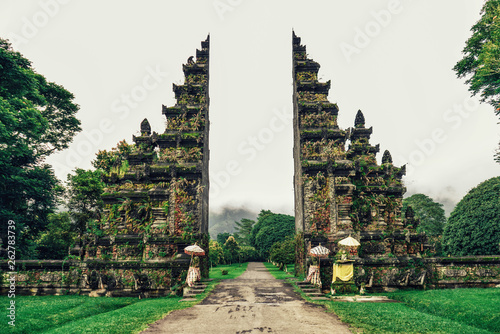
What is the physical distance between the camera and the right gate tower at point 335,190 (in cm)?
1786

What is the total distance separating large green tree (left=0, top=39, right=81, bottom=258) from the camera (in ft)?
64.7

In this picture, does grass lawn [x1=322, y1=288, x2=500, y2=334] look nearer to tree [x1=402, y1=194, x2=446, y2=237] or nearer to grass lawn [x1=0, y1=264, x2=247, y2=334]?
grass lawn [x1=0, y1=264, x2=247, y2=334]

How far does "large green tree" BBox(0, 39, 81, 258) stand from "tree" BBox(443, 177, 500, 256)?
126 feet

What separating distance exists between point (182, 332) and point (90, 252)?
12.5 metres

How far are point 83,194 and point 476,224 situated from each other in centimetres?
4072

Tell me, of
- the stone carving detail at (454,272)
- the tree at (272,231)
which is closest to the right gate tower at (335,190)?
the stone carving detail at (454,272)

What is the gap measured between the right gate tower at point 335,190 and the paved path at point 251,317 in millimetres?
6242

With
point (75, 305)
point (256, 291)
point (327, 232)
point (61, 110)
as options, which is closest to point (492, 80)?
point (327, 232)

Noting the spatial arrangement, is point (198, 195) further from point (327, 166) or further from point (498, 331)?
point (498, 331)

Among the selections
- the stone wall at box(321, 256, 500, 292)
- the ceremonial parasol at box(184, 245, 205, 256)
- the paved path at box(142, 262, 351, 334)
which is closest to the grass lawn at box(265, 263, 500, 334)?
the paved path at box(142, 262, 351, 334)

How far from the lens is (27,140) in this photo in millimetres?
25828

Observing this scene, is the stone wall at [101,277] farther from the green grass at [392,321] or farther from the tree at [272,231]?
the tree at [272,231]

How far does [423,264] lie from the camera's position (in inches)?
606

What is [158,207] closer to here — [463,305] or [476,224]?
[463,305]
